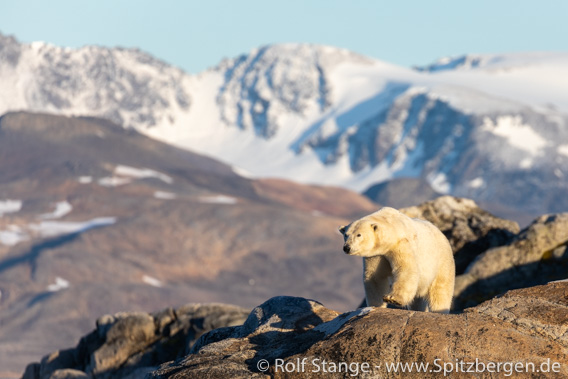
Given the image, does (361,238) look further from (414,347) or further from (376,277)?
(414,347)

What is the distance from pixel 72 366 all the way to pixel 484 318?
27252mm

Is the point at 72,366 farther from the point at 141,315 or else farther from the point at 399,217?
the point at 399,217

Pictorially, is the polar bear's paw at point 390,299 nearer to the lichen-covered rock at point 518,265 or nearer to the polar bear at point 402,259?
the polar bear at point 402,259

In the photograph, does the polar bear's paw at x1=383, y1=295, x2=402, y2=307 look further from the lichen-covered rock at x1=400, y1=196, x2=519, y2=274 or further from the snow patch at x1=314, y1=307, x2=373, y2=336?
the lichen-covered rock at x1=400, y1=196, x2=519, y2=274

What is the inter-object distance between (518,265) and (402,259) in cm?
1400

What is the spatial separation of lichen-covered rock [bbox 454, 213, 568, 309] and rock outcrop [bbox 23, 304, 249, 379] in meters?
8.21

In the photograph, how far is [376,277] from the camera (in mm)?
19500

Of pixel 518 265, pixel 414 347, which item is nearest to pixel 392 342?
pixel 414 347

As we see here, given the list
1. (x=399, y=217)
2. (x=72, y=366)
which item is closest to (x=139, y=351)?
(x=72, y=366)

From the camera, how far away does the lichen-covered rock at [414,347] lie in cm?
1527

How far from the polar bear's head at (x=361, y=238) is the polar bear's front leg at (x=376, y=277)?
94 centimetres

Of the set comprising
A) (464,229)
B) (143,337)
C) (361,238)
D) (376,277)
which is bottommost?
(143,337)

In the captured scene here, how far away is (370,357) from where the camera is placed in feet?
51.1

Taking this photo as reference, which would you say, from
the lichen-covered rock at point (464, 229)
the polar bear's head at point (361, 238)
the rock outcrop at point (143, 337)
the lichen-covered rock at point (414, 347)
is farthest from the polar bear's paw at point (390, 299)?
the rock outcrop at point (143, 337)
